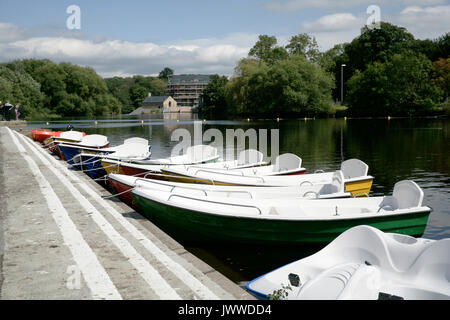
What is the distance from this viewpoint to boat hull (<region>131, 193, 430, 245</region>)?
8.91 meters

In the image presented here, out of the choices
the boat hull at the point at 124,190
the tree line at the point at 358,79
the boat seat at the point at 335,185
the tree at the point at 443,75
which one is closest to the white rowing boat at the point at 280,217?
the boat seat at the point at 335,185

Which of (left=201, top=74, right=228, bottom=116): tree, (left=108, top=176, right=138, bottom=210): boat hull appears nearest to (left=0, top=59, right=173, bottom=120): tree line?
(left=201, top=74, right=228, bottom=116): tree

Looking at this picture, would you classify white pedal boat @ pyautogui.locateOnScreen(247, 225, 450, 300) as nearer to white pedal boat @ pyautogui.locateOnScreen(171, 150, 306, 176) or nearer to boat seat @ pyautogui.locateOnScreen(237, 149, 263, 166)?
white pedal boat @ pyautogui.locateOnScreen(171, 150, 306, 176)

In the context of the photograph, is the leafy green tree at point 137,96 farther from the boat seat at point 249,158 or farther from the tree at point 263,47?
the boat seat at point 249,158

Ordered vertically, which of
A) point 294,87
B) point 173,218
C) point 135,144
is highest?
point 294,87

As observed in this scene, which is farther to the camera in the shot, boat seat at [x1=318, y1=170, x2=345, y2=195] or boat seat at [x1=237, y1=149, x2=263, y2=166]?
boat seat at [x1=237, y1=149, x2=263, y2=166]

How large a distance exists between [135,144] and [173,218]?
11.0 meters

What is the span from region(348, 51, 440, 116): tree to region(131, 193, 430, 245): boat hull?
6949 cm

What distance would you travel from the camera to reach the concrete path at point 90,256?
16.7 ft

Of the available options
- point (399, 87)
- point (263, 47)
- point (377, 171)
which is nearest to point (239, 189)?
point (377, 171)

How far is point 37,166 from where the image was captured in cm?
1642

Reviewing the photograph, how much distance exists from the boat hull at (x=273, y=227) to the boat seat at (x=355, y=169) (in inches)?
159
